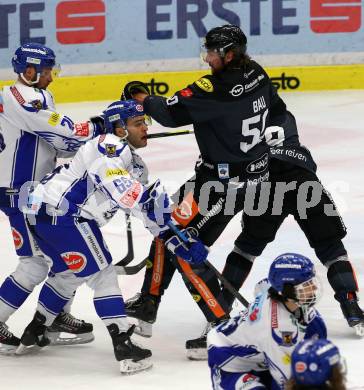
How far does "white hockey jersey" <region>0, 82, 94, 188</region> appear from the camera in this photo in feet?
17.2

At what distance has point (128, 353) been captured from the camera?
4.94 metres

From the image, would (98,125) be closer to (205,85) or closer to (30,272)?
(205,85)

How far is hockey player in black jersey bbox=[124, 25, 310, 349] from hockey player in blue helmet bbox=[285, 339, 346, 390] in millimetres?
2123

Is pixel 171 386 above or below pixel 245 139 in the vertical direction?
below

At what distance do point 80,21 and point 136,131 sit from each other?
5135mm

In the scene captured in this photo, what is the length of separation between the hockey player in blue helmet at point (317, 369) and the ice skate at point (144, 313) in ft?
7.68

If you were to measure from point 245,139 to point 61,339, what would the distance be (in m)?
1.20

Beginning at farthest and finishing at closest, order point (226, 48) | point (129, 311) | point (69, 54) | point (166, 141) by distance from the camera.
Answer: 1. point (69, 54)
2. point (166, 141)
3. point (129, 311)
4. point (226, 48)

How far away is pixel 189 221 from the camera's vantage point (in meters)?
5.29

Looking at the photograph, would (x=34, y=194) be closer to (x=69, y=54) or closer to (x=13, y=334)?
(x=13, y=334)

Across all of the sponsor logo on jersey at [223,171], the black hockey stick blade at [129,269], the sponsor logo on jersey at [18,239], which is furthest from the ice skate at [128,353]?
the black hockey stick blade at [129,269]

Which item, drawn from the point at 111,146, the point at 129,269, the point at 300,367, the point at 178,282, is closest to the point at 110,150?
the point at 111,146

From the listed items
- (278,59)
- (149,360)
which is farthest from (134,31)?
(149,360)

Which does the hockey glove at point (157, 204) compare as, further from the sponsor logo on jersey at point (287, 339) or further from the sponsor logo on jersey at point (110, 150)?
the sponsor logo on jersey at point (287, 339)
